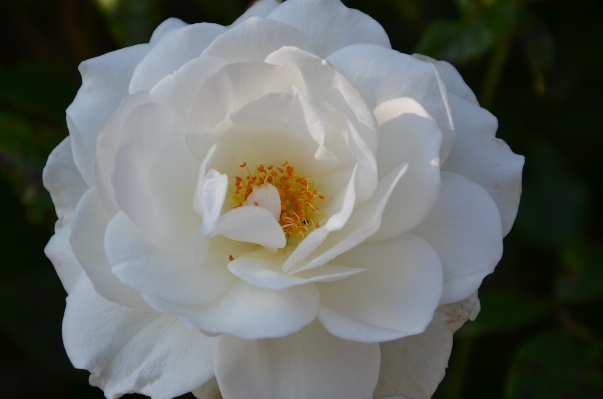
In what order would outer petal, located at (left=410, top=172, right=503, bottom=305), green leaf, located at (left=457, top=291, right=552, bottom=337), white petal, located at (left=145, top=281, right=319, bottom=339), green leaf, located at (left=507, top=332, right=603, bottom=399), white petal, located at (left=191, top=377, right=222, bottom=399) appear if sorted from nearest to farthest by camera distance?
white petal, located at (left=145, top=281, right=319, bottom=339)
outer petal, located at (left=410, top=172, right=503, bottom=305)
white petal, located at (left=191, top=377, right=222, bottom=399)
green leaf, located at (left=507, top=332, right=603, bottom=399)
green leaf, located at (left=457, top=291, right=552, bottom=337)

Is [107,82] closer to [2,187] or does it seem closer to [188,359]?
[188,359]

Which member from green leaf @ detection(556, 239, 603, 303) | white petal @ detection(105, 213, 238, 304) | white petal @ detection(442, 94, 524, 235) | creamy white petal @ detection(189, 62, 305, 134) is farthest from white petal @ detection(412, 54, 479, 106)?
green leaf @ detection(556, 239, 603, 303)

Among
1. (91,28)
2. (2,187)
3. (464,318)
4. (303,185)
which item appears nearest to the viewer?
(464,318)

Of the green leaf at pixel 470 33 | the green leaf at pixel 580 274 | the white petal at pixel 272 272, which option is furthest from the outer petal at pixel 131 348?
the green leaf at pixel 580 274

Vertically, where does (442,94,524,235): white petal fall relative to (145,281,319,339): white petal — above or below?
above

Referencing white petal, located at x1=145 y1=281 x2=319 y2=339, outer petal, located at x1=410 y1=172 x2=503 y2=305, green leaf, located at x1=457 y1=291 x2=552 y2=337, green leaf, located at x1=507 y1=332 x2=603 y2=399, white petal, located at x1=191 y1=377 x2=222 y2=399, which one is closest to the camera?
white petal, located at x1=145 y1=281 x2=319 y2=339

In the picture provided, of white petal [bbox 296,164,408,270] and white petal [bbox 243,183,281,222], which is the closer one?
white petal [bbox 296,164,408,270]

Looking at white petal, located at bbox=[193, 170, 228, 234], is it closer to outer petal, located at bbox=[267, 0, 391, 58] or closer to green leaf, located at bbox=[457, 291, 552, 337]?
outer petal, located at bbox=[267, 0, 391, 58]

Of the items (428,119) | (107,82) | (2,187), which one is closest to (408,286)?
(428,119)
